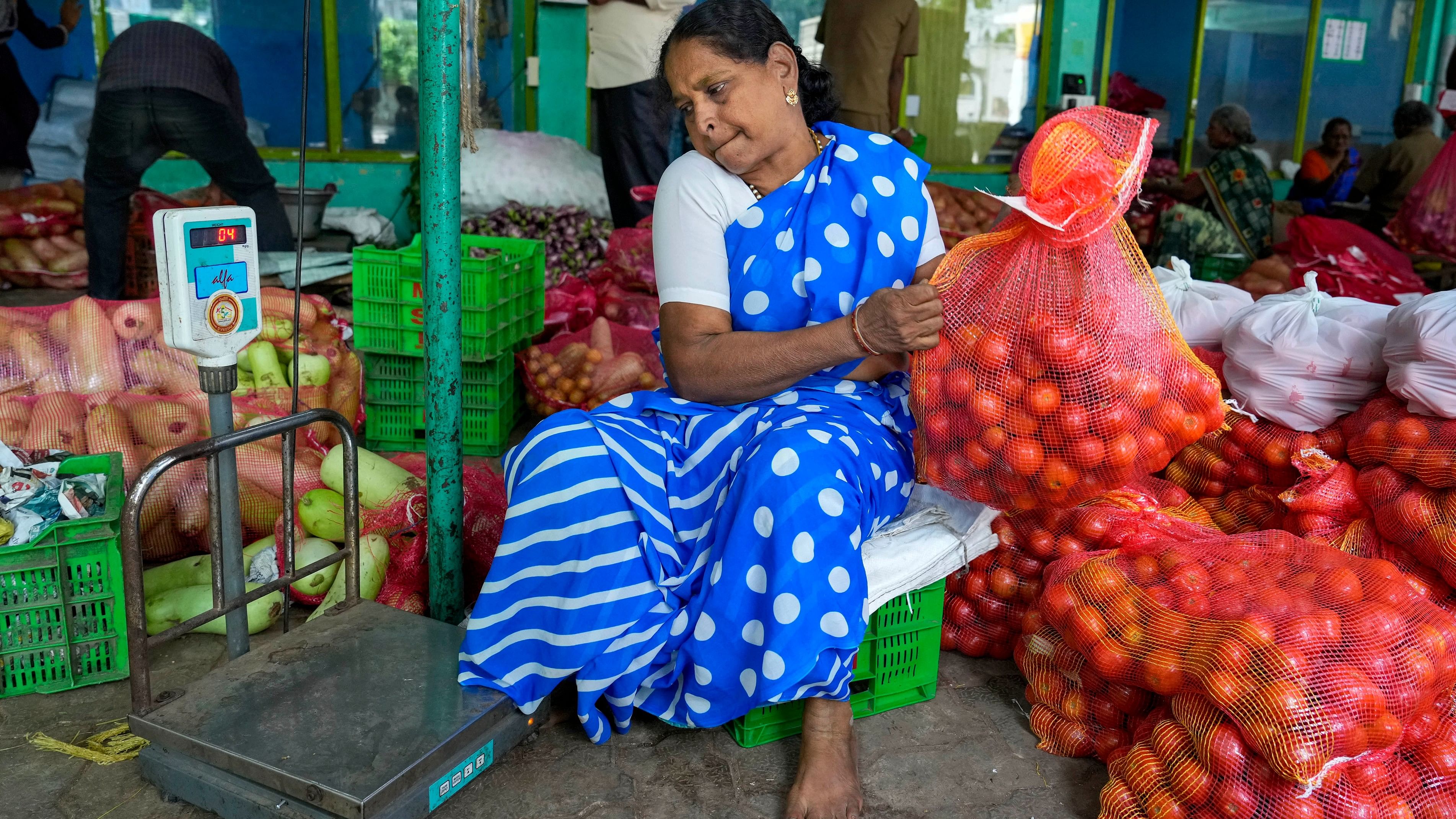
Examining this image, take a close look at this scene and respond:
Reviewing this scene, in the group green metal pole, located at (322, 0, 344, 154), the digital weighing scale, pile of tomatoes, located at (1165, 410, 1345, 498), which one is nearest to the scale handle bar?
the digital weighing scale

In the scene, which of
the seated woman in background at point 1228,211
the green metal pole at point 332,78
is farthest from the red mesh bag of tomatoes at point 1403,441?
the green metal pole at point 332,78

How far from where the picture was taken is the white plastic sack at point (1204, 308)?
2.73m

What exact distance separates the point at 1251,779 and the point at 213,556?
1.88 m

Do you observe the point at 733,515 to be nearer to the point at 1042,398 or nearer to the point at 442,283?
the point at 1042,398

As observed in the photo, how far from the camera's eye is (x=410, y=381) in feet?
12.1

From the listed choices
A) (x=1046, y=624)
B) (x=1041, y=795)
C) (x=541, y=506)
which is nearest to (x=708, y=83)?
(x=541, y=506)

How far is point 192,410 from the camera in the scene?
2.94 meters

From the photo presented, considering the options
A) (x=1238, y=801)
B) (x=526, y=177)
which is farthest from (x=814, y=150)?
(x=526, y=177)

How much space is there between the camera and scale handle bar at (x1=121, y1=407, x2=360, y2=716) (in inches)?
69.9

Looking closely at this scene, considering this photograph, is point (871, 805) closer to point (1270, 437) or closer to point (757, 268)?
point (757, 268)

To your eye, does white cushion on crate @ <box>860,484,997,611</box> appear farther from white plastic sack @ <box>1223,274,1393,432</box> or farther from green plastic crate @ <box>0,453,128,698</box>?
green plastic crate @ <box>0,453,128,698</box>

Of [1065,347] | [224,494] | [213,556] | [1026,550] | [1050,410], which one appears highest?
[1065,347]

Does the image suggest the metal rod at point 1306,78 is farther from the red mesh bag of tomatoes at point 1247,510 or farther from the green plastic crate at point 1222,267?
the red mesh bag of tomatoes at point 1247,510

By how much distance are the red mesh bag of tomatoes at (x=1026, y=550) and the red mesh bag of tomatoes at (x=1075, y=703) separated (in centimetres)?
Result: 20
